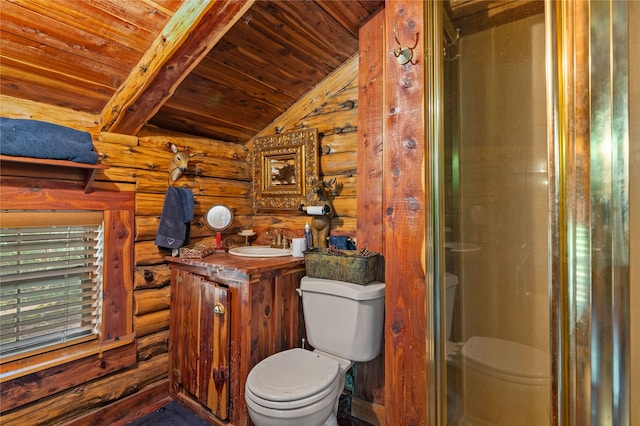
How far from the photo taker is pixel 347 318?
1.57 m

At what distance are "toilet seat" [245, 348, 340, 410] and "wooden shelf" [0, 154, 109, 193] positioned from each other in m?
1.37

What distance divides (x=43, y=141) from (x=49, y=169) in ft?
0.67

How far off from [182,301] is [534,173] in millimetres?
2012

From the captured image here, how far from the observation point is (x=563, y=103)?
2.84 ft

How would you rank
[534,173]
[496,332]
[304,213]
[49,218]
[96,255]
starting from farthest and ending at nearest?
[304,213]
[96,255]
[49,218]
[496,332]
[534,173]

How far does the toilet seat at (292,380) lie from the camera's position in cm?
124

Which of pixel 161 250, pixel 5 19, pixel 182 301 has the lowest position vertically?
pixel 182 301

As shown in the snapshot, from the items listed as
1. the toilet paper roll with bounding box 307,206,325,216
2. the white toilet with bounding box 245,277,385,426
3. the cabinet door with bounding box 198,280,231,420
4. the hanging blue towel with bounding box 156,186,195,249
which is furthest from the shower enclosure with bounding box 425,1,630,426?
the hanging blue towel with bounding box 156,186,195,249

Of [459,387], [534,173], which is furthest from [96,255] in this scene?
[534,173]

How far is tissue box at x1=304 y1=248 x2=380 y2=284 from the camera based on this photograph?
159 cm

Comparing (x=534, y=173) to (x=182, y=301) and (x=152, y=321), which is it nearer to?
(x=182, y=301)

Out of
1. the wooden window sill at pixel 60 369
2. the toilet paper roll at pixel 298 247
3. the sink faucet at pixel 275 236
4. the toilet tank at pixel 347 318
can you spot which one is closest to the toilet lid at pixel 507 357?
the toilet tank at pixel 347 318

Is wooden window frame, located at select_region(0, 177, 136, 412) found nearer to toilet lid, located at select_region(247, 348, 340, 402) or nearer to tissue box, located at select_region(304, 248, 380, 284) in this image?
toilet lid, located at select_region(247, 348, 340, 402)

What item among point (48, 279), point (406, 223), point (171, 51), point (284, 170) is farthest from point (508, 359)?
point (48, 279)
